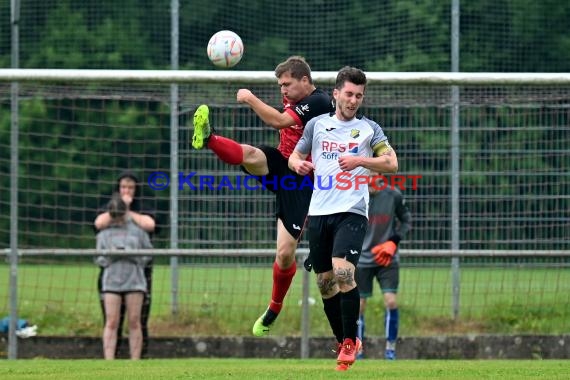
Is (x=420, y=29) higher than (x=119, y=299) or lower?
higher

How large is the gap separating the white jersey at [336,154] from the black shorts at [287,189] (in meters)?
0.53

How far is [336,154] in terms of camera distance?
30.3ft

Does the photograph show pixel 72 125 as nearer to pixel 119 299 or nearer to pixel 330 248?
pixel 119 299

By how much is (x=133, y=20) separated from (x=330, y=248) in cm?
760

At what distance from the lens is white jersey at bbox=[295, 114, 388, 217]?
9.16 meters

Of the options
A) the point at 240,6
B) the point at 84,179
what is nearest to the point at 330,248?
the point at 84,179

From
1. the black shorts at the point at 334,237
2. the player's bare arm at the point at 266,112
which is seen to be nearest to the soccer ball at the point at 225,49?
the player's bare arm at the point at 266,112

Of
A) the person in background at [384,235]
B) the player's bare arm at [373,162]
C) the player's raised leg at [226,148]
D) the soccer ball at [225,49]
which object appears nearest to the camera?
the player's bare arm at [373,162]

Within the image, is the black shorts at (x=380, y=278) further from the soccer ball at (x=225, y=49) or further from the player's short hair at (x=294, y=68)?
the player's short hair at (x=294, y=68)

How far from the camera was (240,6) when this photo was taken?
1603 cm

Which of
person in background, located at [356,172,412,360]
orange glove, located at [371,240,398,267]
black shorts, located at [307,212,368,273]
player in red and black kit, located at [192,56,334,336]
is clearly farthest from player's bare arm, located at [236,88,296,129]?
person in background, located at [356,172,412,360]

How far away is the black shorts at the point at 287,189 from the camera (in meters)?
9.82

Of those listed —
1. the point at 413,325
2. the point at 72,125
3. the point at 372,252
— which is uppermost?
the point at 72,125

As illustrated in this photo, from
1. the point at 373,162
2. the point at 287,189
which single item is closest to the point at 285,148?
the point at 287,189
